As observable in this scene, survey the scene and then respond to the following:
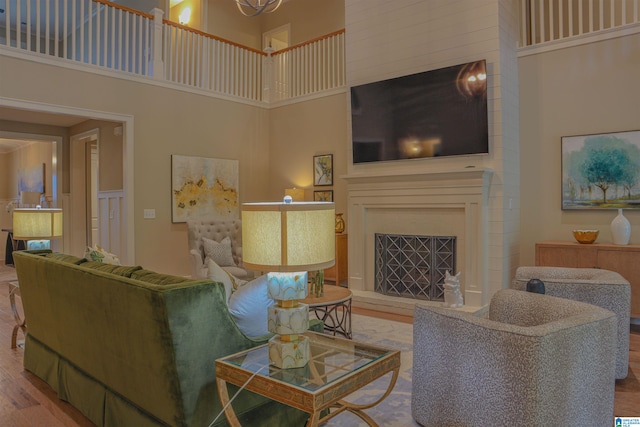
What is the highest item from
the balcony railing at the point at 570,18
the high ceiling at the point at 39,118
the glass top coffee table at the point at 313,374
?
the balcony railing at the point at 570,18

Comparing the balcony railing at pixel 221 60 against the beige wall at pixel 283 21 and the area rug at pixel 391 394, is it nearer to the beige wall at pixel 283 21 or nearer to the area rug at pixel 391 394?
the beige wall at pixel 283 21

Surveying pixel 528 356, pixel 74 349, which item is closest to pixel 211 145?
pixel 74 349

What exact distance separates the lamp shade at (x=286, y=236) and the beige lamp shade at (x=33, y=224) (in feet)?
10.5

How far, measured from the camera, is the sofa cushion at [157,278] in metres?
1.99

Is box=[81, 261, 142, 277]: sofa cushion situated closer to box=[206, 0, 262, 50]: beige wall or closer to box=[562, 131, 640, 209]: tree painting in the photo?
box=[562, 131, 640, 209]: tree painting

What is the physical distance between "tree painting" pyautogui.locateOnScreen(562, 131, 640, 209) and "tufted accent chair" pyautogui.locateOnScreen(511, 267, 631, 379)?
5.72 ft

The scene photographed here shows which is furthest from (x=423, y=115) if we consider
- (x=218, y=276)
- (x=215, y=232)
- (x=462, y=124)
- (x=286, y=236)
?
(x=286, y=236)

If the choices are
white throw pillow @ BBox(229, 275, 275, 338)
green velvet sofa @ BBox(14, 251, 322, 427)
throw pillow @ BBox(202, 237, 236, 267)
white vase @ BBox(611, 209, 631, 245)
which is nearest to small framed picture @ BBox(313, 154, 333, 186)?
throw pillow @ BBox(202, 237, 236, 267)

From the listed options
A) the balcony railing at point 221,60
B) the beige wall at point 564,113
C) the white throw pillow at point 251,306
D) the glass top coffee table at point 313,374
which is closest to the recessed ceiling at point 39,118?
the balcony railing at point 221,60

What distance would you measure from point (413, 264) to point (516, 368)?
346 cm

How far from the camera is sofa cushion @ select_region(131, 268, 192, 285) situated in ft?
6.52

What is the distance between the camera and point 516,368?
6.15 ft

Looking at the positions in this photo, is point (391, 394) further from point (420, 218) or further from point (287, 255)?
point (420, 218)

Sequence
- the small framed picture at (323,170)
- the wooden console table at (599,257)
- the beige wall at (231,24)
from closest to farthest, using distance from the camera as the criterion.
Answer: the wooden console table at (599,257) < the small framed picture at (323,170) < the beige wall at (231,24)
